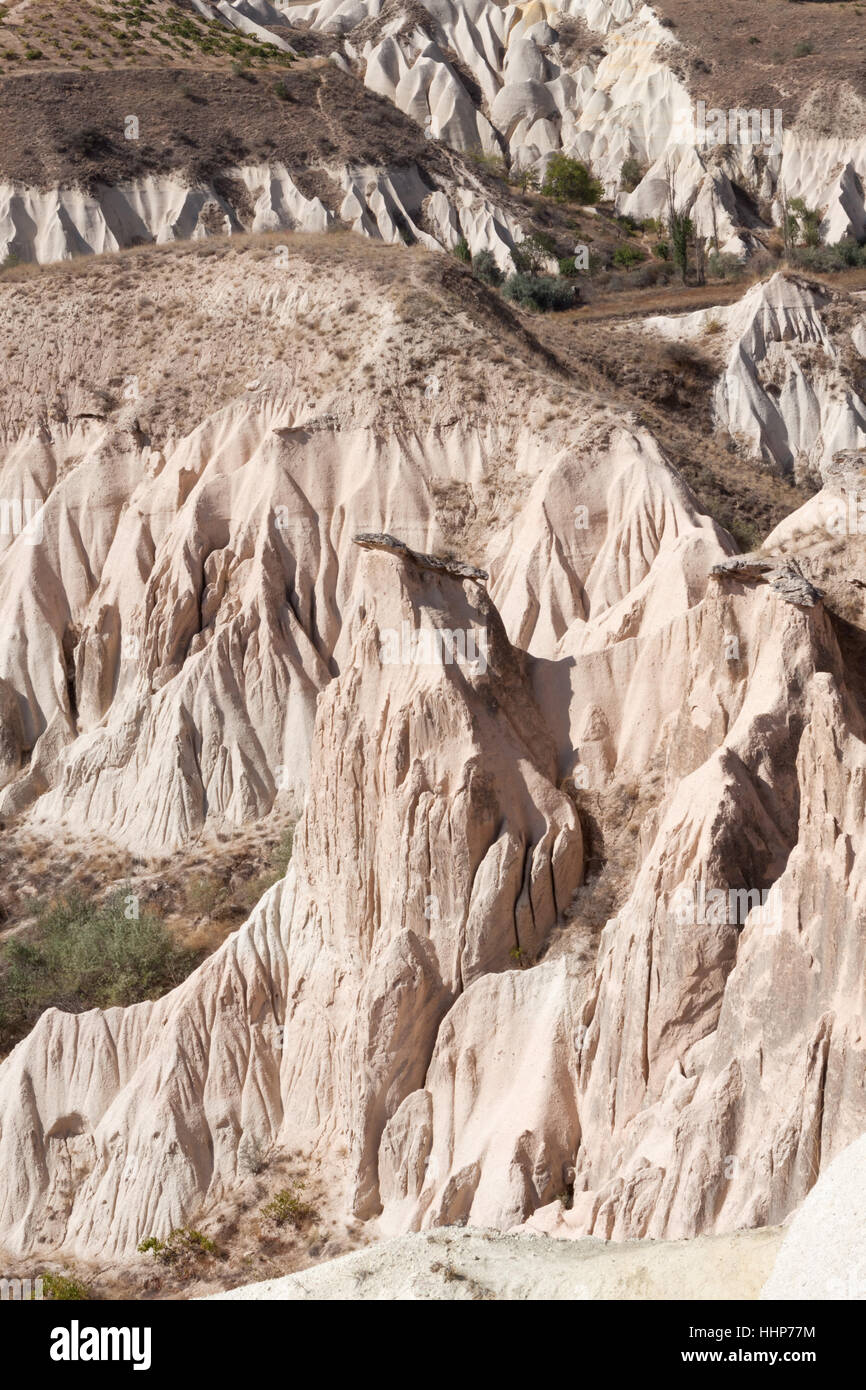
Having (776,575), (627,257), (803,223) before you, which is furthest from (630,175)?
(776,575)

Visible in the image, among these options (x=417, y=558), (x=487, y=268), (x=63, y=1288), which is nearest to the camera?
(x=63, y=1288)

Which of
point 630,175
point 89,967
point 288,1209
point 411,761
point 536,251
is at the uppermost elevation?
point 630,175

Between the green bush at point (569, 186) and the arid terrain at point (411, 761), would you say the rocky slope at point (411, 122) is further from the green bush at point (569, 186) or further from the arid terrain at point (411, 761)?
the green bush at point (569, 186)

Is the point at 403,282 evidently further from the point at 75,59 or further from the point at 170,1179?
the point at 75,59

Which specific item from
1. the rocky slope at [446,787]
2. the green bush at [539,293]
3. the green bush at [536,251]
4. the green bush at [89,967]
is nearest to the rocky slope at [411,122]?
the green bush at [536,251]

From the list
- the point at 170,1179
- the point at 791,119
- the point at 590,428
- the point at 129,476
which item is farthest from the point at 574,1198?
the point at 791,119

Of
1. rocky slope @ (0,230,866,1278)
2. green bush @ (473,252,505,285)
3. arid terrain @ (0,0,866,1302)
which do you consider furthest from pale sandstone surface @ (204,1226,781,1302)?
green bush @ (473,252,505,285)

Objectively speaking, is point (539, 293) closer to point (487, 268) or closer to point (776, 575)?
point (487, 268)
